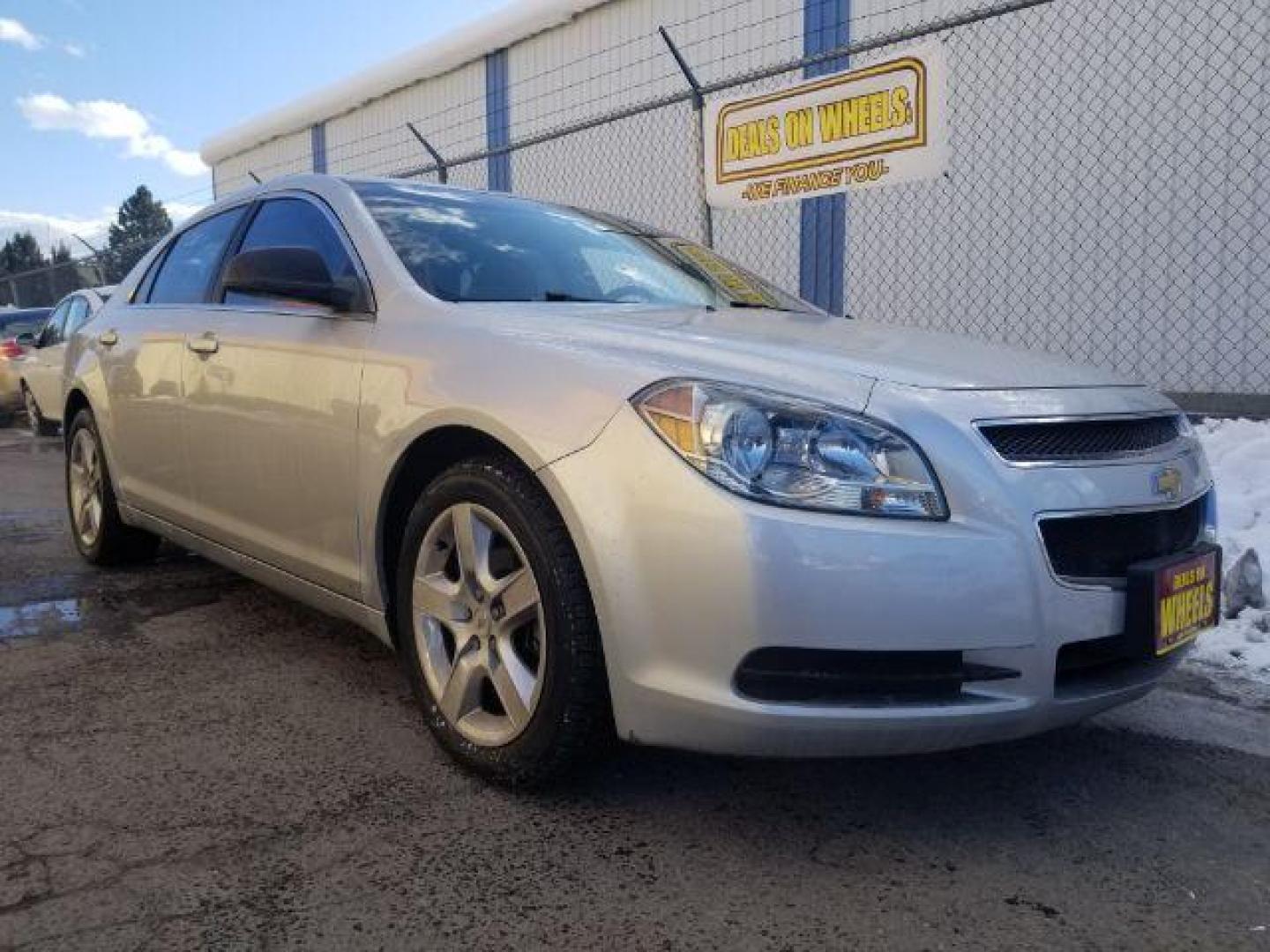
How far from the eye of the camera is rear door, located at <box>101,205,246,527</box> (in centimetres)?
393

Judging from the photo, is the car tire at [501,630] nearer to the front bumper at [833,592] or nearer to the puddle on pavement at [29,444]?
the front bumper at [833,592]

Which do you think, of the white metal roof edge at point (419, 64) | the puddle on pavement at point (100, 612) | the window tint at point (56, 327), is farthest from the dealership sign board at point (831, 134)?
the window tint at point (56, 327)

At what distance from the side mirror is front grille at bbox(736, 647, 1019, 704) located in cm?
167

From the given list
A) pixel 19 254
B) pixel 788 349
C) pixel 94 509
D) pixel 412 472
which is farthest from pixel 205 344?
pixel 19 254

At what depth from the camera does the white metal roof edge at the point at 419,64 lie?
12.3 metres

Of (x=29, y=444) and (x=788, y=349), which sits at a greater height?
(x=788, y=349)

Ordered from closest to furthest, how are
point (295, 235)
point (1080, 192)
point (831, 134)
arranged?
1. point (295, 235)
2. point (831, 134)
3. point (1080, 192)

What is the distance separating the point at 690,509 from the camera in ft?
6.88

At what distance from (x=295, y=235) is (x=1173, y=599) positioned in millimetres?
2825

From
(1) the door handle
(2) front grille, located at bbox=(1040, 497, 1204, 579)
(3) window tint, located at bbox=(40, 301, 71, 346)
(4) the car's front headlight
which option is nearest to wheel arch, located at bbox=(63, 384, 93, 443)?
(1) the door handle

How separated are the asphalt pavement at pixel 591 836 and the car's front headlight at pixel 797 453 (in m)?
0.78

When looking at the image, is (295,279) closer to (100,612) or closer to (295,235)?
(295,235)

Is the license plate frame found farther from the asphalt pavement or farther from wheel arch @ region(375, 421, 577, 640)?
wheel arch @ region(375, 421, 577, 640)

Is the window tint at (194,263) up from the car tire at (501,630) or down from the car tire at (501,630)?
up
